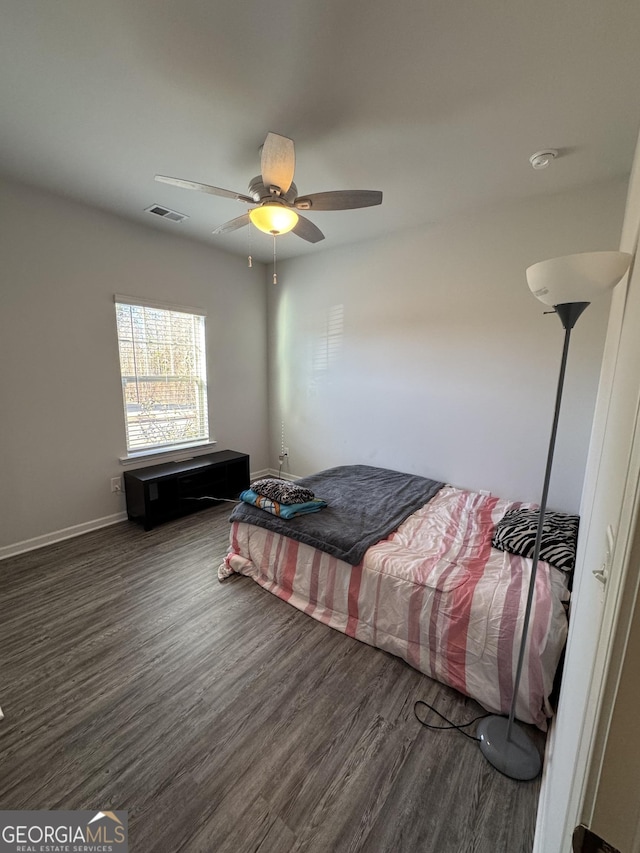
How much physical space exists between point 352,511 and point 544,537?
1.16 m

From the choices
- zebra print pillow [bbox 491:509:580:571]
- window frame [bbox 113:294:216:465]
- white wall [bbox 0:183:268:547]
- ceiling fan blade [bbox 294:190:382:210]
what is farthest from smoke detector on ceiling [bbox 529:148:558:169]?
window frame [bbox 113:294:216:465]

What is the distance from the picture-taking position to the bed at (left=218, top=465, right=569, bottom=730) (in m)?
1.49

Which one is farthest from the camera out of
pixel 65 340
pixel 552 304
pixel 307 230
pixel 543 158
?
pixel 65 340

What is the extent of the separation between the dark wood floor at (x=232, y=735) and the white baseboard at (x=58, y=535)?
588 millimetres

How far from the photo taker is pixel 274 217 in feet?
6.30

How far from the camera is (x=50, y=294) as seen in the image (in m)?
2.70

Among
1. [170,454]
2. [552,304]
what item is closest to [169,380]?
[170,454]

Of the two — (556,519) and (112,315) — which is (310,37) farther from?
(556,519)

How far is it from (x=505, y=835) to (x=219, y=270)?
449cm

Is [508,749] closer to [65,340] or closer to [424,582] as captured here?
[424,582]

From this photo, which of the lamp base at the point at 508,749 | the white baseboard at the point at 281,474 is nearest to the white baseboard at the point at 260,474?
the white baseboard at the point at 281,474

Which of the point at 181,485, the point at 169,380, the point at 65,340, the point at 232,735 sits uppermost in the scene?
the point at 65,340

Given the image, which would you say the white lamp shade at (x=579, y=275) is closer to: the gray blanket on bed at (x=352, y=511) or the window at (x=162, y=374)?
the gray blanket on bed at (x=352, y=511)

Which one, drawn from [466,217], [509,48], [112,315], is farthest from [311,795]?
[466,217]
